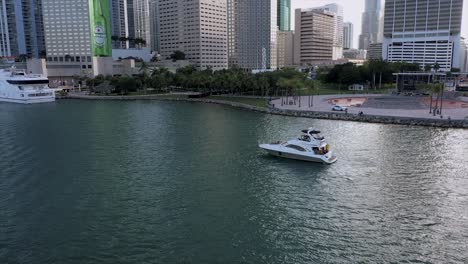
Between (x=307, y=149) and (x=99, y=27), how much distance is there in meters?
134

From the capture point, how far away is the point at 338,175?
99.0 feet

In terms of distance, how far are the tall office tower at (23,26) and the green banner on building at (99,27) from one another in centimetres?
5471

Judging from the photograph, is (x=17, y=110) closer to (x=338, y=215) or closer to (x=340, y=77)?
(x=338, y=215)

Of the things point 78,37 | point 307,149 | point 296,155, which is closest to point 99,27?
point 78,37

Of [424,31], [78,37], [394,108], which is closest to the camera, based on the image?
[394,108]

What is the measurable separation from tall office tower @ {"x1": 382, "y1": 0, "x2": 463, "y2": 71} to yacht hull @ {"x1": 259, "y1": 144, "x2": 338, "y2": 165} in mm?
177844

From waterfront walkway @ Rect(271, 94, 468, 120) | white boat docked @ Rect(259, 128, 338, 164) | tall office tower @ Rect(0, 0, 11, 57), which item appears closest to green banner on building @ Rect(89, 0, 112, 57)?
tall office tower @ Rect(0, 0, 11, 57)

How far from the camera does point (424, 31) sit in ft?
617

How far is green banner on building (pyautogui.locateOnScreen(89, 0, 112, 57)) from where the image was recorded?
145000 millimetres

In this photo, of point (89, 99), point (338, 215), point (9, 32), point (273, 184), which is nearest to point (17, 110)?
point (89, 99)

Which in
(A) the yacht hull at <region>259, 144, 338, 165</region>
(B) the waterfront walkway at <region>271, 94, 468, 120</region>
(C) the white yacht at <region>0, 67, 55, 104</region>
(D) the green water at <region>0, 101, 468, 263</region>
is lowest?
(D) the green water at <region>0, 101, 468, 263</region>

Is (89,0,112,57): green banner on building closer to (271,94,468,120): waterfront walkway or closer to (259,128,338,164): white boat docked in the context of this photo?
(271,94,468,120): waterfront walkway

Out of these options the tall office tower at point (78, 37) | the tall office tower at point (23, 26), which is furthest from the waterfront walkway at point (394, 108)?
the tall office tower at point (23, 26)

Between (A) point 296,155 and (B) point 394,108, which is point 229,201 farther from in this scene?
(B) point 394,108
